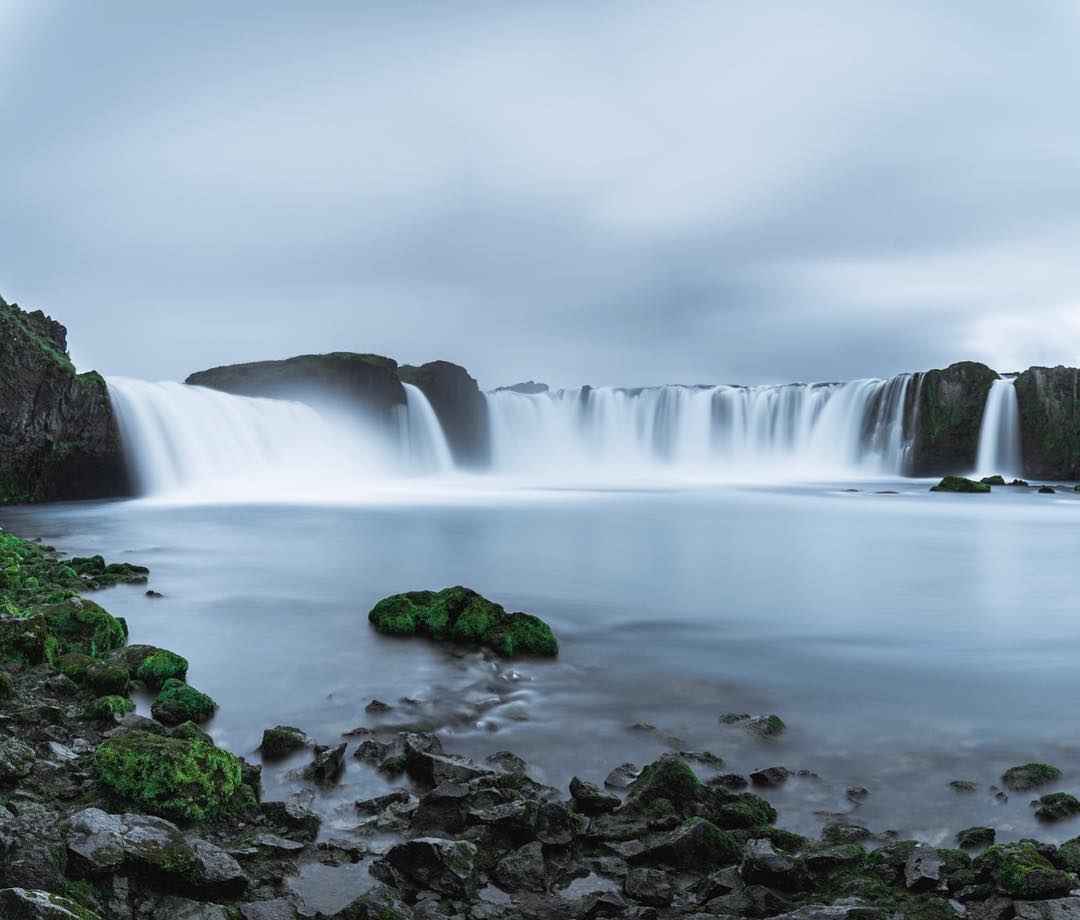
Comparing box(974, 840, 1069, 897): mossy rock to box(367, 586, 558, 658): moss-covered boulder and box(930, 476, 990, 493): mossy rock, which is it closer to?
box(367, 586, 558, 658): moss-covered boulder

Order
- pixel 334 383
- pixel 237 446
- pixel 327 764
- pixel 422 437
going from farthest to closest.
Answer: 1. pixel 422 437
2. pixel 334 383
3. pixel 237 446
4. pixel 327 764

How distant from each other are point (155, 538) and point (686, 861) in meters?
17.7

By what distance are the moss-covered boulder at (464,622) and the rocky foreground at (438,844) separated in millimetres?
2764

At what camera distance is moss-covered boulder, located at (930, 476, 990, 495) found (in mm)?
39156

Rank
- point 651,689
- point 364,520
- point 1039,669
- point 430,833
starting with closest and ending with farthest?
1. point 430,833
2. point 651,689
3. point 1039,669
4. point 364,520

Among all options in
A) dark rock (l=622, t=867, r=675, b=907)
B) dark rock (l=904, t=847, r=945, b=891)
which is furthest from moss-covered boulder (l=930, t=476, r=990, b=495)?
dark rock (l=622, t=867, r=675, b=907)

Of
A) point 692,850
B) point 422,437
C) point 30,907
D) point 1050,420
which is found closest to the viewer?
point 30,907

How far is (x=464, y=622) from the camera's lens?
8.88 metres

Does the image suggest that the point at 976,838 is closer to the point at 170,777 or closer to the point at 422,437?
the point at 170,777

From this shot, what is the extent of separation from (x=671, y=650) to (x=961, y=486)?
119 ft

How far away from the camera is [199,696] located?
639 centimetres

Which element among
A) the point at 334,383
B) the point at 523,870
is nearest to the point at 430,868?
the point at 523,870

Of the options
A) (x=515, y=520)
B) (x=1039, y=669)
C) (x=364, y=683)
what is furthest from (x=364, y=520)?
(x=1039, y=669)

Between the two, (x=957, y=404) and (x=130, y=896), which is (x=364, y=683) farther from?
(x=957, y=404)
